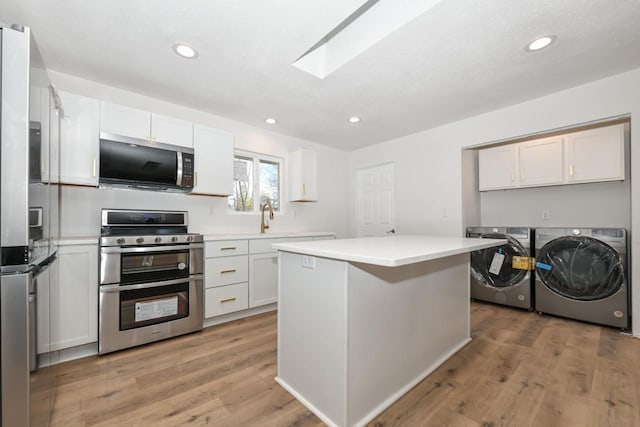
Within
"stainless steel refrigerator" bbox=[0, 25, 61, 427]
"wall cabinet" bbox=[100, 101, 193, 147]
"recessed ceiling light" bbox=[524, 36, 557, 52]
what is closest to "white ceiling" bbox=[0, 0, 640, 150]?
"recessed ceiling light" bbox=[524, 36, 557, 52]

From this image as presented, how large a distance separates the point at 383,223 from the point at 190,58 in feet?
11.3

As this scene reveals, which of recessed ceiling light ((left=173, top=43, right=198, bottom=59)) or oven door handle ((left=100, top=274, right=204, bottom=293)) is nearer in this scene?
recessed ceiling light ((left=173, top=43, right=198, bottom=59))

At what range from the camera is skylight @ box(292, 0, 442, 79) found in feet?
5.85

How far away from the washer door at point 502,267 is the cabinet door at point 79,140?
13.5 ft

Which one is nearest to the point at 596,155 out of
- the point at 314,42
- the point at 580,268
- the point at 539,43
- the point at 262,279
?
the point at 580,268

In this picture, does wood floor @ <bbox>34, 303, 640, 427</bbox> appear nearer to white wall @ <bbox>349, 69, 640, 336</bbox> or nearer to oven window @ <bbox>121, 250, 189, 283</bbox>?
oven window @ <bbox>121, 250, 189, 283</bbox>

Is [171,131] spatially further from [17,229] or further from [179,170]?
[17,229]

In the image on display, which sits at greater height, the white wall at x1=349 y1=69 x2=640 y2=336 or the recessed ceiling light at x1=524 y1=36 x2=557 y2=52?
the recessed ceiling light at x1=524 y1=36 x2=557 y2=52

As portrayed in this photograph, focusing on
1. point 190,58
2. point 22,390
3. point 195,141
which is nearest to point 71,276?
point 22,390

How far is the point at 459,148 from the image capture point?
11.7 feet

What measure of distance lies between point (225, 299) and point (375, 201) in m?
2.87

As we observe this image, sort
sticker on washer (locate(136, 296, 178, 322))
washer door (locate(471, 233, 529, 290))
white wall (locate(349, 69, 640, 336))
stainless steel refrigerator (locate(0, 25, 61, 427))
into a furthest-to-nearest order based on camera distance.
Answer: washer door (locate(471, 233, 529, 290))
white wall (locate(349, 69, 640, 336))
sticker on washer (locate(136, 296, 178, 322))
stainless steel refrigerator (locate(0, 25, 61, 427))

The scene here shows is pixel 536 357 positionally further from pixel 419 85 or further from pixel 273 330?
pixel 419 85

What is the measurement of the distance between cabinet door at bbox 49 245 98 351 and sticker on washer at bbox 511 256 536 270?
13.6 ft
